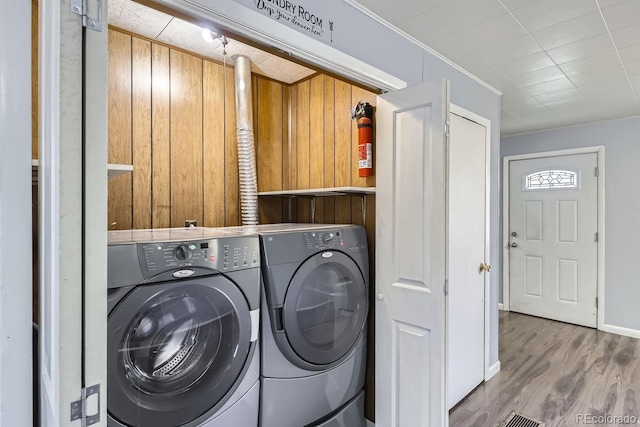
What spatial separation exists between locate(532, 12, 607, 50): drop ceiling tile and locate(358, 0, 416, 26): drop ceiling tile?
31.4 inches

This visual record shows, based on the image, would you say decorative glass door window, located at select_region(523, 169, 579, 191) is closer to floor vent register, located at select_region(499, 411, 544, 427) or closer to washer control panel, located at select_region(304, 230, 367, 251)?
floor vent register, located at select_region(499, 411, 544, 427)

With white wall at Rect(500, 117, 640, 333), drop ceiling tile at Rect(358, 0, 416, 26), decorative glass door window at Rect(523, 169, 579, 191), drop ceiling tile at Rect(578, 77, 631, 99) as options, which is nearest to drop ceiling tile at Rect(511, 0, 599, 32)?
drop ceiling tile at Rect(358, 0, 416, 26)

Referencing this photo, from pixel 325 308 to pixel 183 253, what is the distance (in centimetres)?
79

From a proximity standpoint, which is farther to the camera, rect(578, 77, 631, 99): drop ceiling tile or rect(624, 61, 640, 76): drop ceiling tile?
rect(578, 77, 631, 99): drop ceiling tile

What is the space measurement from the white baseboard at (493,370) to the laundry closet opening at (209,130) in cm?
131

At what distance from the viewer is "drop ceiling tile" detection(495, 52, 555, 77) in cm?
226

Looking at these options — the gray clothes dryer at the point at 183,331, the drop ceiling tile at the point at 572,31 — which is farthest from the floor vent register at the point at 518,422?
the drop ceiling tile at the point at 572,31

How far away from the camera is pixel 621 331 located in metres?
3.75

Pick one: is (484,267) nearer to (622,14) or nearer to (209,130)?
(622,14)

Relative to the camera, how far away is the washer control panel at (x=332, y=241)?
1.71m

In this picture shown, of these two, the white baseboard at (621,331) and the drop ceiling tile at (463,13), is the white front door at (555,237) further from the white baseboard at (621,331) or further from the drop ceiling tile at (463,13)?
the drop ceiling tile at (463,13)

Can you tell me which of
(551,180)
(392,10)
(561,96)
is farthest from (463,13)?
(551,180)

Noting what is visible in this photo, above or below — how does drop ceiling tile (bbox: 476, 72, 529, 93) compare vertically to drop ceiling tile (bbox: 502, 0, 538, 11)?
above

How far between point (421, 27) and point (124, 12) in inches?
61.5
